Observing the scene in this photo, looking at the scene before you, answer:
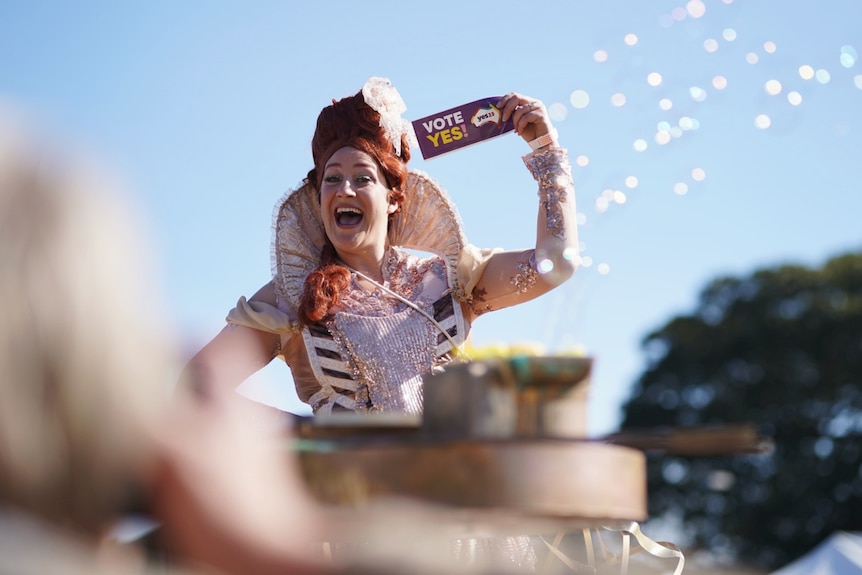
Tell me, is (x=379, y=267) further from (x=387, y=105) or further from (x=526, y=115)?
(x=526, y=115)

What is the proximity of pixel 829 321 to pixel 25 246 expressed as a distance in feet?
84.8

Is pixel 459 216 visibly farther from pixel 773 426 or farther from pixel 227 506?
pixel 773 426

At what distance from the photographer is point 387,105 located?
3.93 metres

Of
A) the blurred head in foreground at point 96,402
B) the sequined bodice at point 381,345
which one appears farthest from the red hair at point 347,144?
the blurred head in foreground at point 96,402

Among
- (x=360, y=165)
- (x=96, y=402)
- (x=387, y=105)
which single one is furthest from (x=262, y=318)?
(x=96, y=402)

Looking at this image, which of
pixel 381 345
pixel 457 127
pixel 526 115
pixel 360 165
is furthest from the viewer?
pixel 360 165

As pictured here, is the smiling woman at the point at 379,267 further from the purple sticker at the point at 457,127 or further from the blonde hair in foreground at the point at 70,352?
the blonde hair in foreground at the point at 70,352

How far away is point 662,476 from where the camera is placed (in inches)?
989

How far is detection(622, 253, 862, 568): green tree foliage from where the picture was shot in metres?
23.1

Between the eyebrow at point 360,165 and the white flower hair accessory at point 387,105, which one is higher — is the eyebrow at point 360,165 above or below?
below

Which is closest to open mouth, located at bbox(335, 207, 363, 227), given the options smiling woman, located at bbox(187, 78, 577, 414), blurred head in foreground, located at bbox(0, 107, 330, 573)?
smiling woman, located at bbox(187, 78, 577, 414)

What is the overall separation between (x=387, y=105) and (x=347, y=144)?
213 millimetres

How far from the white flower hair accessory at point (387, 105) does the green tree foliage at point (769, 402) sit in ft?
62.7

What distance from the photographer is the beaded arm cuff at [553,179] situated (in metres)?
3.52
